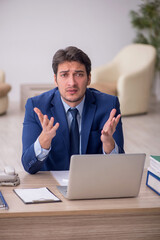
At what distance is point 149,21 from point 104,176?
7.34 m

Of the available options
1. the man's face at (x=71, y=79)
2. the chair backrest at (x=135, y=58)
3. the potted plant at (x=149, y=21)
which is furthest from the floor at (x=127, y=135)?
the man's face at (x=71, y=79)

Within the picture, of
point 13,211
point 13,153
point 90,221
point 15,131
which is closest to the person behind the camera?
point 13,211

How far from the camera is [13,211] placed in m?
1.72

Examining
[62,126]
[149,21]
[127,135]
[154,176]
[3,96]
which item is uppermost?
[149,21]

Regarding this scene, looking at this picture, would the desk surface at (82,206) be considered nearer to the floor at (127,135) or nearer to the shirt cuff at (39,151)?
the shirt cuff at (39,151)

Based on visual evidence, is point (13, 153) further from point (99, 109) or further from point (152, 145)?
point (99, 109)

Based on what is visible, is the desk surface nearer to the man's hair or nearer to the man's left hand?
the man's left hand

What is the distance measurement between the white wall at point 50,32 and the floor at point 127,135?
3.40 ft

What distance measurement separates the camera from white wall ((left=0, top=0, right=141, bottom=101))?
8.65 metres

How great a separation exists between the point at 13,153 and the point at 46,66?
411cm

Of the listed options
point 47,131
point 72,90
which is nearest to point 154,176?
point 47,131

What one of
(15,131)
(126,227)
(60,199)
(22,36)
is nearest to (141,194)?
(126,227)

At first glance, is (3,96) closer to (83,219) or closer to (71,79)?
(71,79)

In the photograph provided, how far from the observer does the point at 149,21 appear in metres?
8.76
